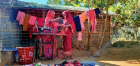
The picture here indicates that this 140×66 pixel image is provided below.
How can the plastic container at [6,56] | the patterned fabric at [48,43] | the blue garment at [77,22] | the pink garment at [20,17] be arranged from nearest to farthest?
the plastic container at [6,56] < the patterned fabric at [48,43] < the pink garment at [20,17] < the blue garment at [77,22]

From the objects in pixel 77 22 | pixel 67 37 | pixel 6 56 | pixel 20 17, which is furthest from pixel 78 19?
pixel 6 56

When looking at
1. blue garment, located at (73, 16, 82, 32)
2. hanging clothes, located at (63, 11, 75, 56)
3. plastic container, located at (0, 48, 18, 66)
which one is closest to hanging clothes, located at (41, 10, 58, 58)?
hanging clothes, located at (63, 11, 75, 56)

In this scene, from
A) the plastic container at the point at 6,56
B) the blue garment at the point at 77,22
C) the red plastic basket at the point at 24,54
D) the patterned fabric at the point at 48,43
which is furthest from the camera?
the blue garment at the point at 77,22

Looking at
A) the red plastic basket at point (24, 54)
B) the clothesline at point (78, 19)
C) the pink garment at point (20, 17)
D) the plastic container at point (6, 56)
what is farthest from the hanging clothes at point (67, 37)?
the plastic container at point (6, 56)

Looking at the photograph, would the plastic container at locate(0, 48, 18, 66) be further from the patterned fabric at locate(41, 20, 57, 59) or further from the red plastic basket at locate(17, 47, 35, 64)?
the patterned fabric at locate(41, 20, 57, 59)

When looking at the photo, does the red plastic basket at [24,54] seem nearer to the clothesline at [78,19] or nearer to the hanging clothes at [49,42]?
the hanging clothes at [49,42]

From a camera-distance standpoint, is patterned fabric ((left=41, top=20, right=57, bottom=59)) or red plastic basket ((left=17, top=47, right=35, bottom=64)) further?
patterned fabric ((left=41, top=20, right=57, bottom=59))

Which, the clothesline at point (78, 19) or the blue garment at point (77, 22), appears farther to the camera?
the blue garment at point (77, 22)

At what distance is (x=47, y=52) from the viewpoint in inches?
219

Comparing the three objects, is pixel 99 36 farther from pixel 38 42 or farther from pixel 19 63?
pixel 19 63

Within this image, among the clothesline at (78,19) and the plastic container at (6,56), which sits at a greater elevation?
the clothesline at (78,19)

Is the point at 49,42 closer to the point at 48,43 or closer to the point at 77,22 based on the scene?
the point at 48,43

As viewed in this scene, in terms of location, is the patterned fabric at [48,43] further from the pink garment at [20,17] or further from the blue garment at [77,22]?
the pink garment at [20,17]

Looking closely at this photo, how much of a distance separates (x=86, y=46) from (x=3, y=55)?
220 inches
